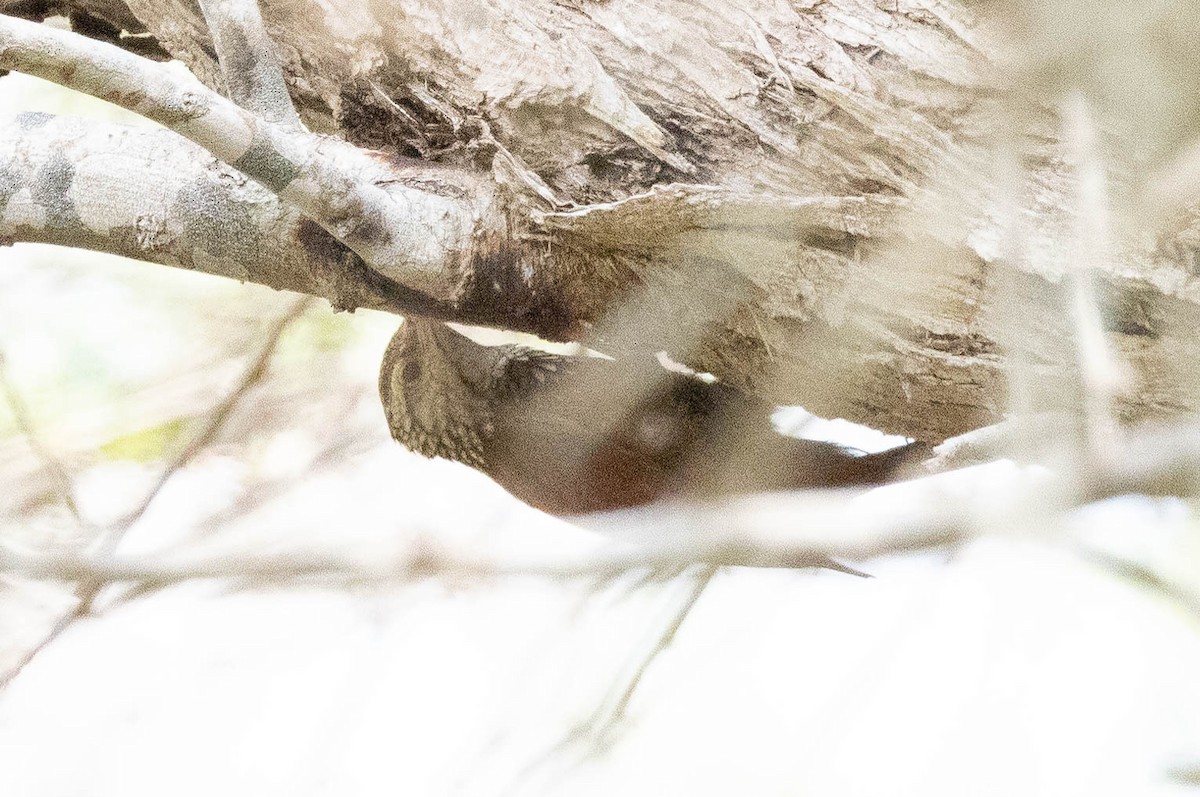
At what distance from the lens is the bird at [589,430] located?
1805mm

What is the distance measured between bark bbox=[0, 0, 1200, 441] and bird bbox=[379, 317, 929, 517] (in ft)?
0.79

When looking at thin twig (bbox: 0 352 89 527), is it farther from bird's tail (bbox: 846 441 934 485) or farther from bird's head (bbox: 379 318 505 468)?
bird's tail (bbox: 846 441 934 485)

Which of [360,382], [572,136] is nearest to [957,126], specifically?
[572,136]

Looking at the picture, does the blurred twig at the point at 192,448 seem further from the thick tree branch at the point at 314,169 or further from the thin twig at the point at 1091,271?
the thin twig at the point at 1091,271

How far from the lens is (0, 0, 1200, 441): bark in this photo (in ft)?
4.05

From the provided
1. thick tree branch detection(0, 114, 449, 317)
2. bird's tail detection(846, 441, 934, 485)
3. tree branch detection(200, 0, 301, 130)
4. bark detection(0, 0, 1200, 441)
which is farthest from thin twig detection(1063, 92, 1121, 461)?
tree branch detection(200, 0, 301, 130)

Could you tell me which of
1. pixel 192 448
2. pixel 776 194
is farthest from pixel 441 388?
pixel 776 194

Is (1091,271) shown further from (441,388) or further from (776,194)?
(441,388)

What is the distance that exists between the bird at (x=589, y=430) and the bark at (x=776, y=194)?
0.24 metres

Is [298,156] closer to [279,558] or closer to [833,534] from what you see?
[279,558]

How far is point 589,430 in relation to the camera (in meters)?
2.05

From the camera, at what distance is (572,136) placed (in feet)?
4.66

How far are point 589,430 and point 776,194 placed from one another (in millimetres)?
850

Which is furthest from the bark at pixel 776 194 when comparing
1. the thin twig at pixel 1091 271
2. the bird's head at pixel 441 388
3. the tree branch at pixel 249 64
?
the bird's head at pixel 441 388
